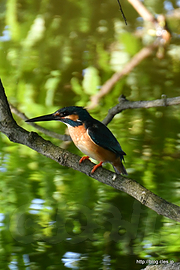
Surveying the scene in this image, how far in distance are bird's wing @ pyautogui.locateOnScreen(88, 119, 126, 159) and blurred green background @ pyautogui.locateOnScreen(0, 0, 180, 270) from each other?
386mm

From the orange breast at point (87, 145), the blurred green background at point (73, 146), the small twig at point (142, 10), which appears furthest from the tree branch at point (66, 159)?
the small twig at point (142, 10)

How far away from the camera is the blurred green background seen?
976 mm

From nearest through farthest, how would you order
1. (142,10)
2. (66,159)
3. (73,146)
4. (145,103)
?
(66,159)
(145,103)
(73,146)
(142,10)

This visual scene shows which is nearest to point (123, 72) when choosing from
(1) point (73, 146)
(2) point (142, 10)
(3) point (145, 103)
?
(2) point (142, 10)

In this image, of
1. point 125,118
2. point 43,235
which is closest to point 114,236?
point 43,235

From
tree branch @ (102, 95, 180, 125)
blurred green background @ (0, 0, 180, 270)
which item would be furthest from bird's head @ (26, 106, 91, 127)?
blurred green background @ (0, 0, 180, 270)

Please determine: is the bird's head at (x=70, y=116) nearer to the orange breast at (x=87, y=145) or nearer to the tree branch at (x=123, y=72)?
the orange breast at (x=87, y=145)

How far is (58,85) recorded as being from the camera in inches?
52.0

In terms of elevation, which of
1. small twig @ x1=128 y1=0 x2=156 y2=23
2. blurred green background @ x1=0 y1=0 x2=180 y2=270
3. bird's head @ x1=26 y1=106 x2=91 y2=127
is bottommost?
blurred green background @ x1=0 y1=0 x2=180 y2=270

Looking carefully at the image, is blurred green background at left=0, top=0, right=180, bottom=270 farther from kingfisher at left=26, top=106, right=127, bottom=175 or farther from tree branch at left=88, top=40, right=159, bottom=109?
kingfisher at left=26, top=106, right=127, bottom=175

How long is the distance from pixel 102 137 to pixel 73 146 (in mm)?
508

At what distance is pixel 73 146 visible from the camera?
1231 millimetres

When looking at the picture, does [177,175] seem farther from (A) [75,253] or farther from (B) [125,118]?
(A) [75,253]

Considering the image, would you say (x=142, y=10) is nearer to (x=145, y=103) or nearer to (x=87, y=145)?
(x=145, y=103)
